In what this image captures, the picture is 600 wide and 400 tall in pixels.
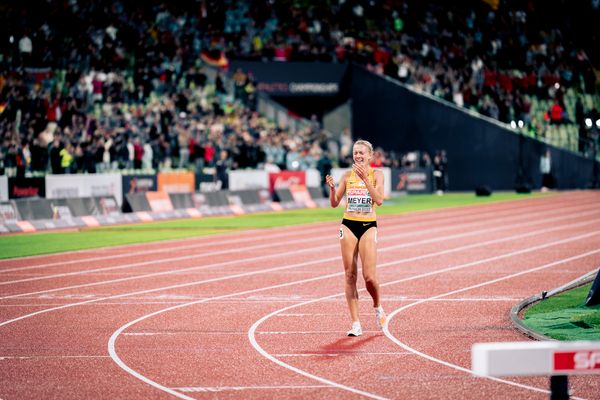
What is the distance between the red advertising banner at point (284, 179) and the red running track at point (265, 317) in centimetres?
1454

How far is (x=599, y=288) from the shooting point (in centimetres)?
1248

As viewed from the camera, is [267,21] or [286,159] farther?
[267,21]

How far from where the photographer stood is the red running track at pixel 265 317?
8477 mm

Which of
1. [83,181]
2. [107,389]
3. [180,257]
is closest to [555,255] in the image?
[180,257]

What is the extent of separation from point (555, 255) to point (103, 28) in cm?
2785

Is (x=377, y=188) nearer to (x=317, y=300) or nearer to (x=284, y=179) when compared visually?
(x=317, y=300)

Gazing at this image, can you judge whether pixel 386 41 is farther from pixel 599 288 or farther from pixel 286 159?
pixel 599 288

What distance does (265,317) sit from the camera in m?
12.6

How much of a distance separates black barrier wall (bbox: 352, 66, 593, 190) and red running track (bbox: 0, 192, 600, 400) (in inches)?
1055

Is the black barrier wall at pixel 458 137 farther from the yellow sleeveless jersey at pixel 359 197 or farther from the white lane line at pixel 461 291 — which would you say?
the yellow sleeveless jersey at pixel 359 197

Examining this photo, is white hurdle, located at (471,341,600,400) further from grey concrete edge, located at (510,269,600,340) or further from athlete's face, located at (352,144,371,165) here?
athlete's face, located at (352,144,371,165)

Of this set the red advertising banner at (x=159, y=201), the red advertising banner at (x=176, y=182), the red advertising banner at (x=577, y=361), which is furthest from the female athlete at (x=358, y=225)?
the red advertising banner at (x=176, y=182)

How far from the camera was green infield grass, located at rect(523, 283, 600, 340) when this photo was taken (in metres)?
10.8

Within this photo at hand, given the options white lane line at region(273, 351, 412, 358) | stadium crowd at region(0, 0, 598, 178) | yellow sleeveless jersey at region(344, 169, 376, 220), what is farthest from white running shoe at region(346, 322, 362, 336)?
stadium crowd at region(0, 0, 598, 178)
